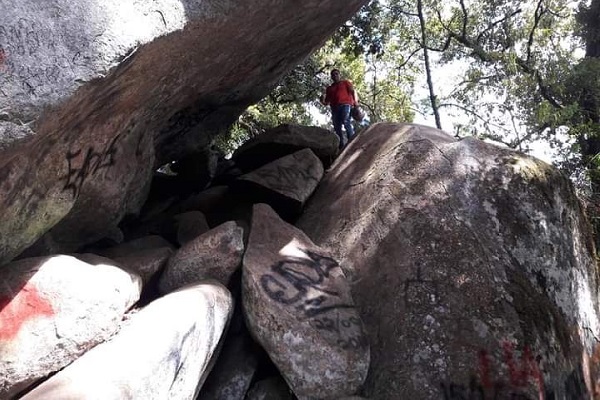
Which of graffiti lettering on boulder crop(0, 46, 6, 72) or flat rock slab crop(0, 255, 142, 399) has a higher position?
graffiti lettering on boulder crop(0, 46, 6, 72)

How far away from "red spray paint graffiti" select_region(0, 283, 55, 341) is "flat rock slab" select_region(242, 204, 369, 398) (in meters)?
1.43

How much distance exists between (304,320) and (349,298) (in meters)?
0.59

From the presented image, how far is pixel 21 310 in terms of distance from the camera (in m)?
3.34

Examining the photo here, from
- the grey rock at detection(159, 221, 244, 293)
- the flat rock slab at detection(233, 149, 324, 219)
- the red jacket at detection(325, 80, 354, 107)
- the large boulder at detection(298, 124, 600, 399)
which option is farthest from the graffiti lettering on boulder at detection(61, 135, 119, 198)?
the red jacket at detection(325, 80, 354, 107)

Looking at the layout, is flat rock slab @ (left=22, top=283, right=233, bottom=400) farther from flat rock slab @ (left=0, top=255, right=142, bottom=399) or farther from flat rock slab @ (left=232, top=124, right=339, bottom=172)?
flat rock slab @ (left=232, top=124, right=339, bottom=172)

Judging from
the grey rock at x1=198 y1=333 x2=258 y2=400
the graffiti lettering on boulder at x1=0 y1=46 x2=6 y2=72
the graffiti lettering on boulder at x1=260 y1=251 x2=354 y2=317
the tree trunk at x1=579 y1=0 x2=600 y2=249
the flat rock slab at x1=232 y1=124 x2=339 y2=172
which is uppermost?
the tree trunk at x1=579 y1=0 x2=600 y2=249

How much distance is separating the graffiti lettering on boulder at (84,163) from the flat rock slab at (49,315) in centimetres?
55

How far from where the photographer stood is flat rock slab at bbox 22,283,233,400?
2.97 meters

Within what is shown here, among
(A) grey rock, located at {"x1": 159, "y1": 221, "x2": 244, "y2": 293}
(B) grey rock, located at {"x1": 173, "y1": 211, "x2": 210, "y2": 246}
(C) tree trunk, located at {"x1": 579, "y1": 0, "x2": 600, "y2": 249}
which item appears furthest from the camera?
(C) tree trunk, located at {"x1": 579, "y1": 0, "x2": 600, "y2": 249}

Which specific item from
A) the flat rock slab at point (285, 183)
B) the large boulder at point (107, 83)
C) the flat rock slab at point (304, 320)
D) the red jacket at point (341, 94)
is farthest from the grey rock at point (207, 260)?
the red jacket at point (341, 94)

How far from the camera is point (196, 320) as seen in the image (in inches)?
148

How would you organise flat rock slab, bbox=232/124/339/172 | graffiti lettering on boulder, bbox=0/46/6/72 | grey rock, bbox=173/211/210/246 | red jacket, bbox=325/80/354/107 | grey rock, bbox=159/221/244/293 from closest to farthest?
graffiti lettering on boulder, bbox=0/46/6/72
grey rock, bbox=159/221/244/293
grey rock, bbox=173/211/210/246
flat rock slab, bbox=232/124/339/172
red jacket, bbox=325/80/354/107

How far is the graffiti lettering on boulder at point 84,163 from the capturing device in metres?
3.92

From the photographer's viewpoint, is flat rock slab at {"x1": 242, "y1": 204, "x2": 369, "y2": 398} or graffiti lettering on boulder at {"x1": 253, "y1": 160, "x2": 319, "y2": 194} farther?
graffiti lettering on boulder at {"x1": 253, "y1": 160, "x2": 319, "y2": 194}
